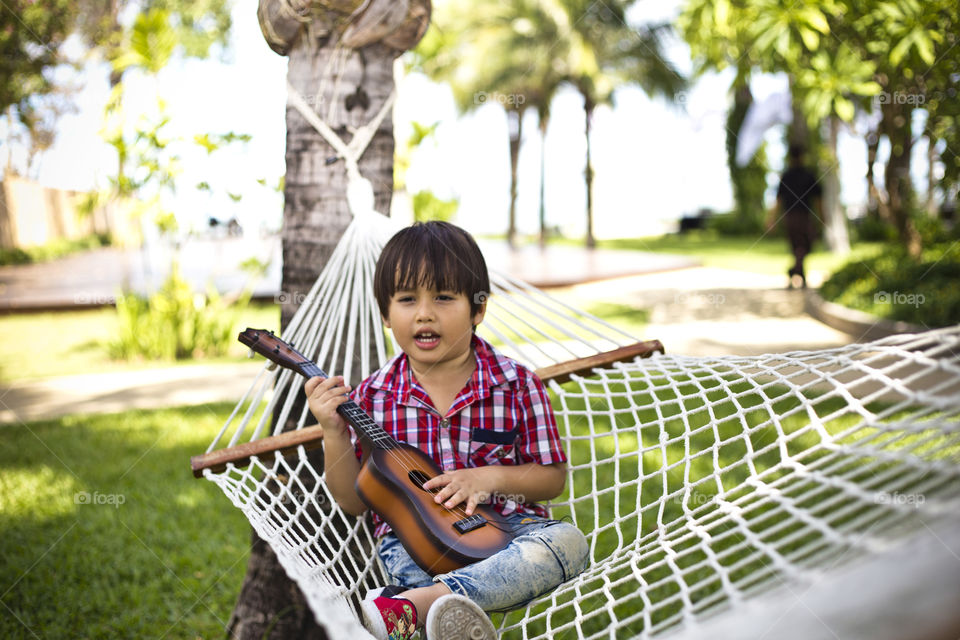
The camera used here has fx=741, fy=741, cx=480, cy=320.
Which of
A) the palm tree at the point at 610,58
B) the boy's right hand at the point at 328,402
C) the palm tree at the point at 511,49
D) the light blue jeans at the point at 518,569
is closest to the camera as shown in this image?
the light blue jeans at the point at 518,569

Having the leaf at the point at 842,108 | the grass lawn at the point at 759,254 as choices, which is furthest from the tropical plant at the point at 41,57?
the grass lawn at the point at 759,254

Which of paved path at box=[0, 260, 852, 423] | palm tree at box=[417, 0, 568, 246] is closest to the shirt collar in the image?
paved path at box=[0, 260, 852, 423]

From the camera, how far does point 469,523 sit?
4.13 ft

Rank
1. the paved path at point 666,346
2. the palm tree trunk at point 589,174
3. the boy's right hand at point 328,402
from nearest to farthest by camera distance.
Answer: the boy's right hand at point 328,402 < the paved path at point 666,346 < the palm tree trunk at point 589,174

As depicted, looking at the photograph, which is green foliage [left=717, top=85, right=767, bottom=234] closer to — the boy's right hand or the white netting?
the white netting

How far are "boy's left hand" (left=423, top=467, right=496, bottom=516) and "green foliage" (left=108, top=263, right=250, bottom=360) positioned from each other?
417 cm

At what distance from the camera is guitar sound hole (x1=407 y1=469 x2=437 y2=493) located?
1.30 m

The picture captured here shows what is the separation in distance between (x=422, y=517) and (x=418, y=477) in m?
0.09

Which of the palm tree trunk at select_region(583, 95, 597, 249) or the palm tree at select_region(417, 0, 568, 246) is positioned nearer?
the palm tree trunk at select_region(583, 95, 597, 249)

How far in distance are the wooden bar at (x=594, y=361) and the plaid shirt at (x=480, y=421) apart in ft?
0.51

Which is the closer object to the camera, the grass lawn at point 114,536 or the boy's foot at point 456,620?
the boy's foot at point 456,620

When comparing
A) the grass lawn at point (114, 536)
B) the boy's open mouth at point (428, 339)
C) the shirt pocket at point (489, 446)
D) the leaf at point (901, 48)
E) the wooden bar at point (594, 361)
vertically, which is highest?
the leaf at point (901, 48)

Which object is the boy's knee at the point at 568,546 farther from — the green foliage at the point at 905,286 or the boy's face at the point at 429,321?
the green foliage at the point at 905,286

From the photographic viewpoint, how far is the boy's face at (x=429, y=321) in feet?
4.55
